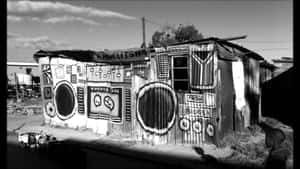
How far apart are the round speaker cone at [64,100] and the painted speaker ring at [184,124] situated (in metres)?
6.22

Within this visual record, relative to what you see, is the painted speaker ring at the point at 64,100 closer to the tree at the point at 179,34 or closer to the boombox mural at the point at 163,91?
the boombox mural at the point at 163,91

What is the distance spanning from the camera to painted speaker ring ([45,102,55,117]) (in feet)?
48.0

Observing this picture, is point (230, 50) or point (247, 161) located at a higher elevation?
point (230, 50)

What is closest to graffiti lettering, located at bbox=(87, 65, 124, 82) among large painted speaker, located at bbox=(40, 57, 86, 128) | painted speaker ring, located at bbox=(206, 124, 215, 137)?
large painted speaker, located at bbox=(40, 57, 86, 128)

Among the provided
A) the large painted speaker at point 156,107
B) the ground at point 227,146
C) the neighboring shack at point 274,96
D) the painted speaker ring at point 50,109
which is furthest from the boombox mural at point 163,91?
the neighboring shack at point 274,96

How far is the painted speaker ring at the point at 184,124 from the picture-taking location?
992cm

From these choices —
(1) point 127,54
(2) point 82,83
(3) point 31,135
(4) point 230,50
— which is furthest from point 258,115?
(3) point 31,135

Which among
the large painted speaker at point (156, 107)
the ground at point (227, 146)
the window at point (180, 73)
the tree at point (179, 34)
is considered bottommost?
the ground at point (227, 146)

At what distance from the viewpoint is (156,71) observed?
10.6 metres

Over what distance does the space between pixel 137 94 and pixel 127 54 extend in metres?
1.82

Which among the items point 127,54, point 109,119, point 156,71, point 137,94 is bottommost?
point 109,119

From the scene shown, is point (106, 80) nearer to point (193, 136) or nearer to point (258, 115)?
point (193, 136)

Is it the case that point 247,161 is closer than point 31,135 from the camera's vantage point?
Yes

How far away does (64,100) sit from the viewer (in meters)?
13.9
